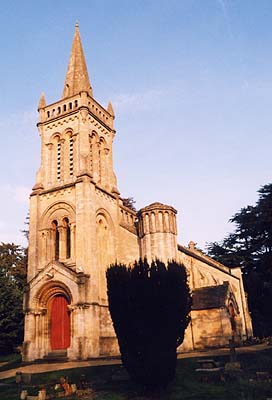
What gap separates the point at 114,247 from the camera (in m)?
29.8

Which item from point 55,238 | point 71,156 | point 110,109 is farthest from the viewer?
point 110,109

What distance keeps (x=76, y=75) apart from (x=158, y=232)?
53.8 feet

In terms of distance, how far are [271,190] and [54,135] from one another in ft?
86.0

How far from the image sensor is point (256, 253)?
153 feet

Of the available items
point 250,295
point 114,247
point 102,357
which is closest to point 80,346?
point 102,357

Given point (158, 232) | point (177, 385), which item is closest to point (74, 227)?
point (158, 232)

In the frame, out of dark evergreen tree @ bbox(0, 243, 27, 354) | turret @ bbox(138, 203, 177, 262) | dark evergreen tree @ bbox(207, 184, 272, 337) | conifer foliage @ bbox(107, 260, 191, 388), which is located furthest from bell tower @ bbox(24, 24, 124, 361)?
dark evergreen tree @ bbox(207, 184, 272, 337)

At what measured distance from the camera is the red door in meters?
25.6

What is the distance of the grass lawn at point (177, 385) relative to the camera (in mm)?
13195

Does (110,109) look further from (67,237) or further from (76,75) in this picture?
(67,237)

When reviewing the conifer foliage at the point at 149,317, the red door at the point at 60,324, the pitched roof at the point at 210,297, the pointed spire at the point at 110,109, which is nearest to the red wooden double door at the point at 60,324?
the red door at the point at 60,324

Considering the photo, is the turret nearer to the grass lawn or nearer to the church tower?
the church tower

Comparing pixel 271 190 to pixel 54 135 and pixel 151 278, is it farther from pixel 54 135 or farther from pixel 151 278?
pixel 151 278

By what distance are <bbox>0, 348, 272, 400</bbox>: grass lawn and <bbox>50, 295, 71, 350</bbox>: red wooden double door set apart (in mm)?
7125
